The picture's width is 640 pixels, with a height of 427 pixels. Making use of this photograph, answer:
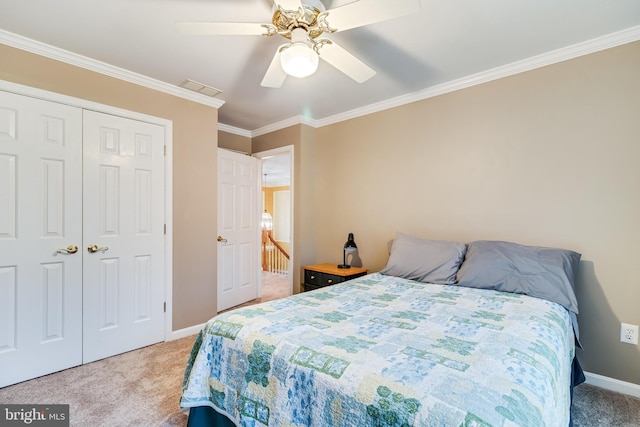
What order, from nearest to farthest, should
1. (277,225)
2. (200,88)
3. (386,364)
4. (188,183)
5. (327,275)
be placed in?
(386,364) < (200,88) < (188,183) < (327,275) < (277,225)

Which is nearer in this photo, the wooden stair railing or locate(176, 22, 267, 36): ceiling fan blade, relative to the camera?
locate(176, 22, 267, 36): ceiling fan blade

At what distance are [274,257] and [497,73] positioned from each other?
5.58m

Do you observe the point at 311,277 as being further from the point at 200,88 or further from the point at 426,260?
the point at 200,88

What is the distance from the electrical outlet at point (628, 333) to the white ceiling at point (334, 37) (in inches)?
77.4

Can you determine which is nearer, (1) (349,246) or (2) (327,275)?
(2) (327,275)

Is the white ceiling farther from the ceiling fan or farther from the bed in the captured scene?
the bed

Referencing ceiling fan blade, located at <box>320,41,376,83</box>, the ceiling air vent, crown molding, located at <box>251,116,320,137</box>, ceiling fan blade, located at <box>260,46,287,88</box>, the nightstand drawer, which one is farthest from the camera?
crown molding, located at <box>251,116,320,137</box>

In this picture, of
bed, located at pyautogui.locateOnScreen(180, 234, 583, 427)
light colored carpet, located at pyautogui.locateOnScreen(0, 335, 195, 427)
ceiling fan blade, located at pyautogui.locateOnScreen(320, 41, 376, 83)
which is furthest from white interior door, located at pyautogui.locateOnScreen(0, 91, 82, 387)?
ceiling fan blade, located at pyautogui.locateOnScreen(320, 41, 376, 83)

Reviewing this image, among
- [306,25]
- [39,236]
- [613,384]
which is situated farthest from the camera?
[39,236]

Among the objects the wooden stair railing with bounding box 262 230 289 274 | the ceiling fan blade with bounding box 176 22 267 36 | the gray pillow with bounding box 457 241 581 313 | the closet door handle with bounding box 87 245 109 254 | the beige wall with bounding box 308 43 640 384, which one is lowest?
the wooden stair railing with bounding box 262 230 289 274

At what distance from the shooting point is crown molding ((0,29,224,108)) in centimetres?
212

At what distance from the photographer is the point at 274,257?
6.97 meters

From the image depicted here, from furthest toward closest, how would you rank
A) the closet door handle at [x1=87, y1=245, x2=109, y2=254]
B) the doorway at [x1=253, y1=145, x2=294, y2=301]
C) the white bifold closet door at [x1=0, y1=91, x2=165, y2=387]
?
the doorway at [x1=253, y1=145, x2=294, y2=301], the closet door handle at [x1=87, y1=245, x2=109, y2=254], the white bifold closet door at [x1=0, y1=91, x2=165, y2=387]

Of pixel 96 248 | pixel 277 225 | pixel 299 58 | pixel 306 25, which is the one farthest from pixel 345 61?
pixel 277 225
